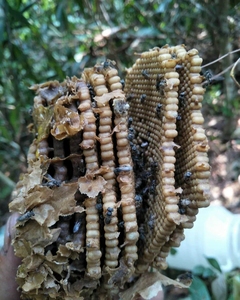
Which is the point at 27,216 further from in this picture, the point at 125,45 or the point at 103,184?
the point at 125,45

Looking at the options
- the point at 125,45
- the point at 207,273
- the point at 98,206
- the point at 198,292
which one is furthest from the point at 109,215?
the point at 125,45

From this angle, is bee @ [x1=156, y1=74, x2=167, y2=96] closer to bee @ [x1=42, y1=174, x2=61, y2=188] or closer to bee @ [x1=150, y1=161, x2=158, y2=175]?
bee @ [x1=150, y1=161, x2=158, y2=175]

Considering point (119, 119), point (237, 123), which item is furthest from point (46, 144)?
point (237, 123)

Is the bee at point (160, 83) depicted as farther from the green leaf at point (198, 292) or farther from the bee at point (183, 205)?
the green leaf at point (198, 292)

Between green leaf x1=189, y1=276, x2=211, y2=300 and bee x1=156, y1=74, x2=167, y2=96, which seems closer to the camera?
bee x1=156, y1=74, x2=167, y2=96

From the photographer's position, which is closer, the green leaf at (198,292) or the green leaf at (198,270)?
the green leaf at (198,292)

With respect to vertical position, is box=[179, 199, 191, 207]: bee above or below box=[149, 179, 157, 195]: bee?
below

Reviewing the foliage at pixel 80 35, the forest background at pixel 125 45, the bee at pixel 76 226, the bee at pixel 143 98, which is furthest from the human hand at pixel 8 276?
the forest background at pixel 125 45

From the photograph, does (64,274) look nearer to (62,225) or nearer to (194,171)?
(62,225)

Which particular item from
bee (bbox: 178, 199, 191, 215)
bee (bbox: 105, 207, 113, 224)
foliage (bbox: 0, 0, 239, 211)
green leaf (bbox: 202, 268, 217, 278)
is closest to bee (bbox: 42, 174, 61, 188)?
bee (bbox: 105, 207, 113, 224)
